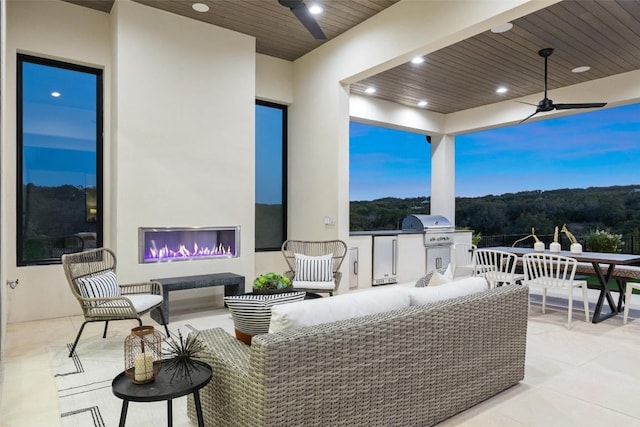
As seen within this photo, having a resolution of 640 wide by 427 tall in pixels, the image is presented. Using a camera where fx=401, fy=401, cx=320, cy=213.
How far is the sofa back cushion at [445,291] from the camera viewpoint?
229 cm

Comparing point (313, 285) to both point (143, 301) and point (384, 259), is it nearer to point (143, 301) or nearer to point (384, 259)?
point (143, 301)

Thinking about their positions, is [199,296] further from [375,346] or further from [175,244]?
→ [375,346]

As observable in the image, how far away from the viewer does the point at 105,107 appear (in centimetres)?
474

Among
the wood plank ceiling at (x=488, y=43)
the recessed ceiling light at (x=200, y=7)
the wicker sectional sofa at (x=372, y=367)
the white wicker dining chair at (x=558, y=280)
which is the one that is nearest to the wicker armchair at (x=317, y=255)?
the white wicker dining chair at (x=558, y=280)

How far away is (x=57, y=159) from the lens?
461 centimetres

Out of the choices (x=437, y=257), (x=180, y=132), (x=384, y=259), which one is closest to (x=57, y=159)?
(x=180, y=132)

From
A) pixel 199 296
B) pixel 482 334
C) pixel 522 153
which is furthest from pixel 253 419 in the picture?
pixel 522 153

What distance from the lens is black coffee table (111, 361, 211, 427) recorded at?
1.55 metres

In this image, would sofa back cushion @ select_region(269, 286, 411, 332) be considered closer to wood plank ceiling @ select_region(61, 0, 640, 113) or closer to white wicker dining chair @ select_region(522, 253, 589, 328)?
white wicker dining chair @ select_region(522, 253, 589, 328)

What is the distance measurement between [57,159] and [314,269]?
3228 mm

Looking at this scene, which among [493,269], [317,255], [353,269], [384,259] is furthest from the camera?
[384,259]

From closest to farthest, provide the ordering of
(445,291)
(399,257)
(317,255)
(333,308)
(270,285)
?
1. (333,308)
2. (445,291)
3. (270,285)
4. (317,255)
5. (399,257)

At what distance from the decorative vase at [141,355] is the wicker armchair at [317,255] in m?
2.86

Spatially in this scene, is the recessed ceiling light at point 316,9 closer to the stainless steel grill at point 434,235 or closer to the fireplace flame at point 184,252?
the fireplace flame at point 184,252
